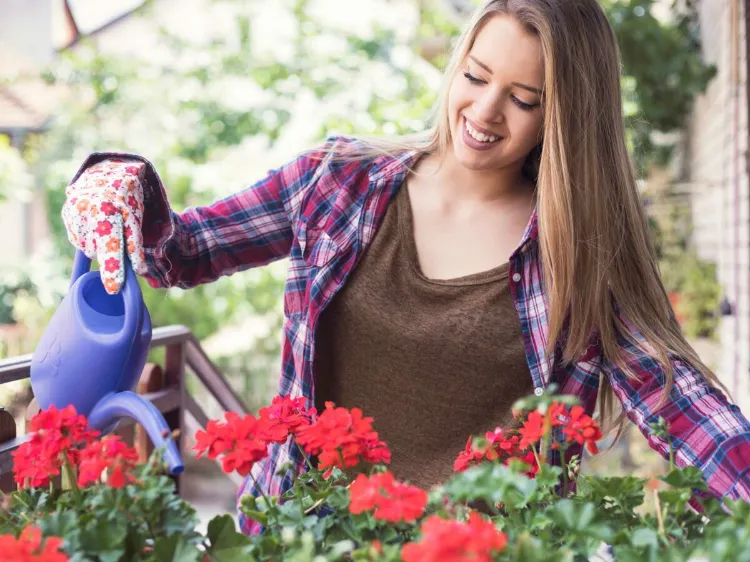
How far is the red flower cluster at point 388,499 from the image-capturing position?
26.1 inches

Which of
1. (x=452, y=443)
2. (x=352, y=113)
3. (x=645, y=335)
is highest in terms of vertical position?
(x=352, y=113)

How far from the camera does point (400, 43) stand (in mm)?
5039

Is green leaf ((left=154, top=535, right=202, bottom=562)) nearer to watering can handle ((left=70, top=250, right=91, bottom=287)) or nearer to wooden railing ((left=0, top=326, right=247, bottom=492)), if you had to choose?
watering can handle ((left=70, top=250, right=91, bottom=287))

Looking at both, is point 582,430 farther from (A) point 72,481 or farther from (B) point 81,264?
(B) point 81,264

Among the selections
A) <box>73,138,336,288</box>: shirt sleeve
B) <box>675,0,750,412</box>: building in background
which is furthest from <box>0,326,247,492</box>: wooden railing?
<box>675,0,750,412</box>: building in background

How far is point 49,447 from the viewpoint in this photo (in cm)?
79

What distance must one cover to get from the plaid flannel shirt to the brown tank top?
3 centimetres

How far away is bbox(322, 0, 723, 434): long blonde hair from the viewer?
126 cm

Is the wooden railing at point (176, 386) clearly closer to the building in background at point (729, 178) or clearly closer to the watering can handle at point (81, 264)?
the watering can handle at point (81, 264)

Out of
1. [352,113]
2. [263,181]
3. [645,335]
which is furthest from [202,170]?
[645,335]

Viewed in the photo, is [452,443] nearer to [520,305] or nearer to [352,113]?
[520,305]

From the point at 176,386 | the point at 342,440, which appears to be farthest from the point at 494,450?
the point at 176,386

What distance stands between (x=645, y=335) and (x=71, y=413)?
800mm

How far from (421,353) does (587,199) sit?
1.13ft
